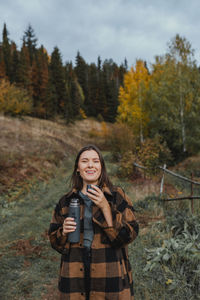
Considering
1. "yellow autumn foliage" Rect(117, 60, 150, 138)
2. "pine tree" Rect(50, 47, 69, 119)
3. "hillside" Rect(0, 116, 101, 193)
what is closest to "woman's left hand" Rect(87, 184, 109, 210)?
"hillside" Rect(0, 116, 101, 193)

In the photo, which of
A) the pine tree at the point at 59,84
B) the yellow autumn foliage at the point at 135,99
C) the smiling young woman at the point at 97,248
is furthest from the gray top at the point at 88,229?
the pine tree at the point at 59,84

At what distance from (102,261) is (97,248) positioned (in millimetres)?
92

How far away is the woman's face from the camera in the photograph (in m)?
1.74

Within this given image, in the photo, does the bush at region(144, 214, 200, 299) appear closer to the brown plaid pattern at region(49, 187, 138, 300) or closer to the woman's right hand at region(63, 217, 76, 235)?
the brown plaid pattern at region(49, 187, 138, 300)

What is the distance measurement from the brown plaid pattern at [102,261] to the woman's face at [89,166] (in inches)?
9.1

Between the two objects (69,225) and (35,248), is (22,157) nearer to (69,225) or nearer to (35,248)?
(35,248)

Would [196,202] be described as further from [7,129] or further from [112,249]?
[7,129]

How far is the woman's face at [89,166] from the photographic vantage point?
174 centimetres

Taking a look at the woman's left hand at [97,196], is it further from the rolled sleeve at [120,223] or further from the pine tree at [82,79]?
the pine tree at [82,79]

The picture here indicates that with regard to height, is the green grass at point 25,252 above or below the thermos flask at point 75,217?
below

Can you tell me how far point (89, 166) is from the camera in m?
1.75

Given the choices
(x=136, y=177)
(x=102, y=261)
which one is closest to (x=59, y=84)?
(x=136, y=177)

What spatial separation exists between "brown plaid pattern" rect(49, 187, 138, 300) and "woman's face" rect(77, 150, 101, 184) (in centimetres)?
23

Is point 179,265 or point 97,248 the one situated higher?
point 97,248
